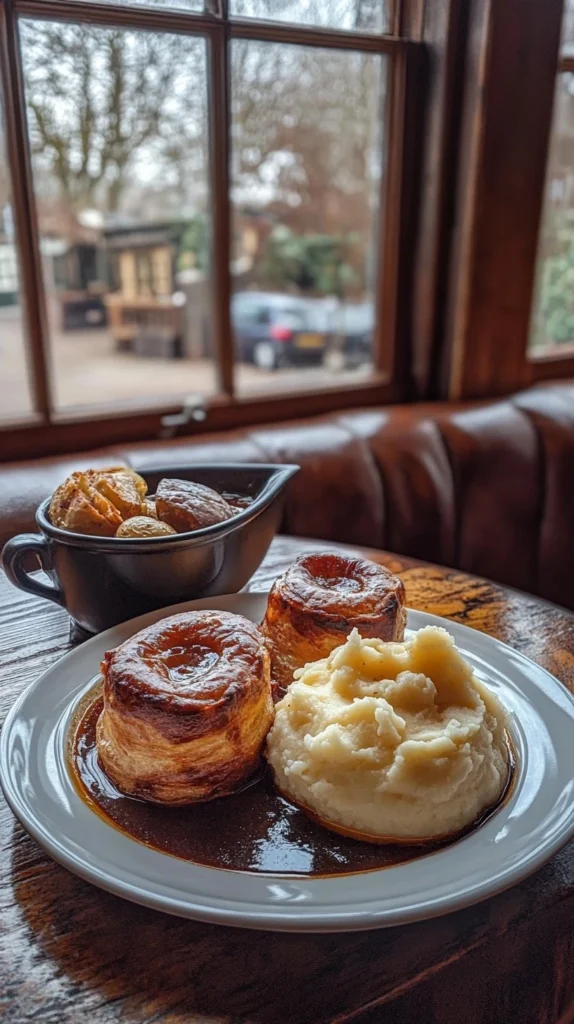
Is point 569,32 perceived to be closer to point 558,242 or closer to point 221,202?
point 558,242

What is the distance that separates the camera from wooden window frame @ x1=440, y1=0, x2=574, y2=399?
220cm

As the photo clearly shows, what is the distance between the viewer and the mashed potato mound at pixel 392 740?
681mm

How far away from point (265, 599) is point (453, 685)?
320 mm

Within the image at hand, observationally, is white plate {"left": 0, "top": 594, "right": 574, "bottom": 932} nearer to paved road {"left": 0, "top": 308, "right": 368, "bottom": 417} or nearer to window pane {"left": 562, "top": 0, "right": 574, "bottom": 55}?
paved road {"left": 0, "top": 308, "right": 368, "bottom": 417}

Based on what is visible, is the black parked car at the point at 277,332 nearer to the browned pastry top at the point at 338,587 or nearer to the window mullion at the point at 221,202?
the window mullion at the point at 221,202

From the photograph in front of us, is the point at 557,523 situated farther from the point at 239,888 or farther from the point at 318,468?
the point at 239,888

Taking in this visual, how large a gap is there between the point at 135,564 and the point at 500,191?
6.28ft

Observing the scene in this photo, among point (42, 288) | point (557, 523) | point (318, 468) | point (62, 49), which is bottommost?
point (557, 523)

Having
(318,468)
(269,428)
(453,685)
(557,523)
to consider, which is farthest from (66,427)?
(453,685)

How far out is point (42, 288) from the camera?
6.58ft

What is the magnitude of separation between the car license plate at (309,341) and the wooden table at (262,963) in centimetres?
249

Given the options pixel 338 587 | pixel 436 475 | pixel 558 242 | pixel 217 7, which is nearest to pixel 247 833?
pixel 338 587

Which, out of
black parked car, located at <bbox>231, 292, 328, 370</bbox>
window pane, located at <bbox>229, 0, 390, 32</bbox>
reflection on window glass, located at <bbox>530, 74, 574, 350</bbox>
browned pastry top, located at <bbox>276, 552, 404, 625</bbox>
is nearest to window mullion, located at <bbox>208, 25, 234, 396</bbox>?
window pane, located at <bbox>229, 0, 390, 32</bbox>

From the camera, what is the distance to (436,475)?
7.23ft
